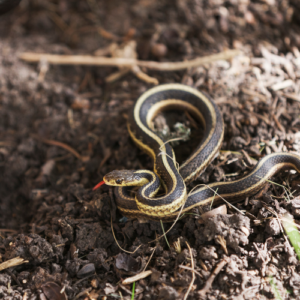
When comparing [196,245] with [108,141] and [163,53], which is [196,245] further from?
[163,53]

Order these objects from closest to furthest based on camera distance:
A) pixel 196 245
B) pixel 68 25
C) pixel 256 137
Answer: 1. pixel 196 245
2. pixel 256 137
3. pixel 68 25

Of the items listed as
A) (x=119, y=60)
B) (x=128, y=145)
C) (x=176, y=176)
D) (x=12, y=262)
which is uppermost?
(x=119, y=60)

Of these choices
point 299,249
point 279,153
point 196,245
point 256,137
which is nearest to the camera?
point 299,249

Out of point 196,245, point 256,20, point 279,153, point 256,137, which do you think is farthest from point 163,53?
point 196,245

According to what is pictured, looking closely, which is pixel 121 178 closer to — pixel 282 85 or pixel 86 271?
pixel 86 271

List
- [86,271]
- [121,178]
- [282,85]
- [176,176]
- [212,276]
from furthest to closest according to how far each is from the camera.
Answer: [282,85], [121,178], [176,176], [86,271], [212,276]

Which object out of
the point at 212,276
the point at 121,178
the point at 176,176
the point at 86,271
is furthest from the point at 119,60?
the point at 212,276

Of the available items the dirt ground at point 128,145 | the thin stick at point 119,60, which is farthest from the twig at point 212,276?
the thin stick at point 119,60
